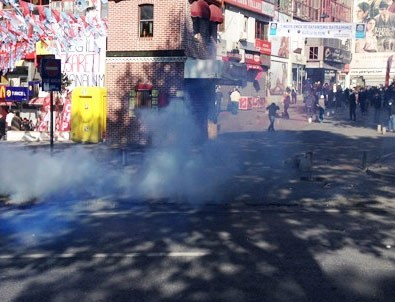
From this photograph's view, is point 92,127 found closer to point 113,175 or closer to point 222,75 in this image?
point 222,75

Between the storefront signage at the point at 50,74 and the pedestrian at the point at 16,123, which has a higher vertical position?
the storefront signage at the point at 50,74

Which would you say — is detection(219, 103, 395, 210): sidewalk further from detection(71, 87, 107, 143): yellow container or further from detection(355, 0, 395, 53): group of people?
detection(355, 0, 395, 53): group of people

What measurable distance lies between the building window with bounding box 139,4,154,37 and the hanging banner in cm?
1291

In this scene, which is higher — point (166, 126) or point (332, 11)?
point (332, 11)

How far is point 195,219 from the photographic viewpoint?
9219mm

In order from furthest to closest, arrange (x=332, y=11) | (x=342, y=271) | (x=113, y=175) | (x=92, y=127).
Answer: (x=332, y=11) < (x=92, y=127) < (x=113, y=175) < (x=342, y=271)

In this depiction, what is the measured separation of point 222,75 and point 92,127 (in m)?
6.06

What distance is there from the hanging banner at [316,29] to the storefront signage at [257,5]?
12.3ft

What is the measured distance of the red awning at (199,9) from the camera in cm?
1997

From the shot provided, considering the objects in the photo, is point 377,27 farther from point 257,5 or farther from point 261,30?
point 257,5

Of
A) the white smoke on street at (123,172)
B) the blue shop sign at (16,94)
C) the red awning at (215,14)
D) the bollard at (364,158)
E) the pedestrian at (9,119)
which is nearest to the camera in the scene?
the white smoke on street at (123,172)

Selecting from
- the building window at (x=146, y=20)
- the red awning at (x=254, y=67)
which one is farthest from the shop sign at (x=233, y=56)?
the building window at (x=146, y=20)

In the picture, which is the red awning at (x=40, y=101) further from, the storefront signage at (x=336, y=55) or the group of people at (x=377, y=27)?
the group of people at (x=377, y=27)

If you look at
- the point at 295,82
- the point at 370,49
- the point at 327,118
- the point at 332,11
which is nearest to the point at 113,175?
the point at 327,118
